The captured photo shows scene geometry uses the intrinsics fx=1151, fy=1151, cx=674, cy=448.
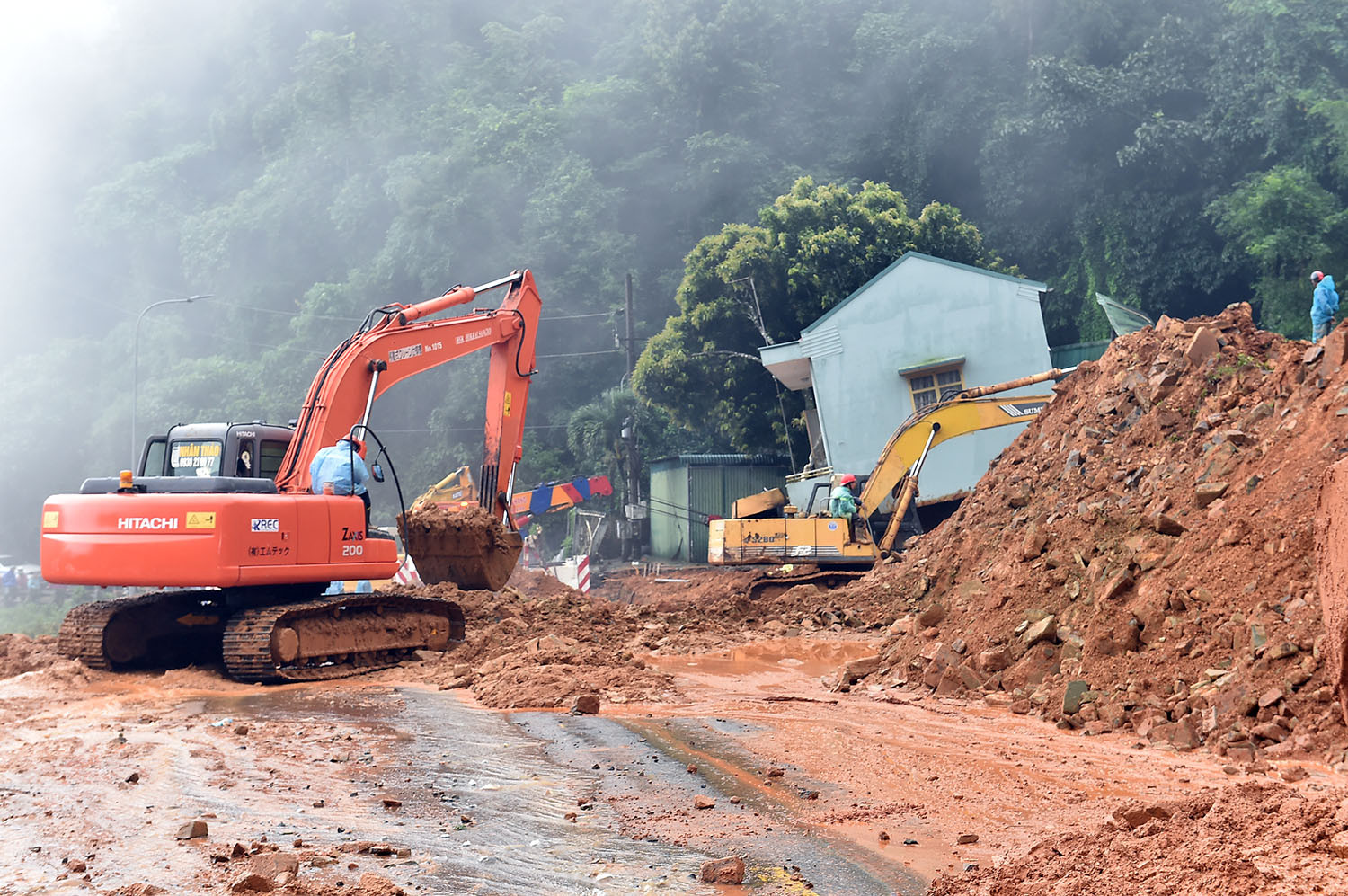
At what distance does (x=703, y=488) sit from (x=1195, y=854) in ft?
99.0

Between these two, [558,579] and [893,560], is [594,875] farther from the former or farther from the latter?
[558,579]

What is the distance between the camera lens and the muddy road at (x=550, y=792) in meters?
4.68

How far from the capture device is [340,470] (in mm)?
11250

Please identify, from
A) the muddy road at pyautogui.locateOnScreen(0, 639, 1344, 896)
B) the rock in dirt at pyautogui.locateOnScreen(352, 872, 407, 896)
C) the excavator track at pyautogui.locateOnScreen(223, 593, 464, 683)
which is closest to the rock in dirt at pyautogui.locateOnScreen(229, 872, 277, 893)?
the muddy road at pyautogui.locateOnScreen(0, 639, 1344, 896)

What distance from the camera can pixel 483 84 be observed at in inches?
2094

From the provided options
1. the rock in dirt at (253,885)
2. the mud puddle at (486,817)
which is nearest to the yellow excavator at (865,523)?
the mud puddle at (486,817)

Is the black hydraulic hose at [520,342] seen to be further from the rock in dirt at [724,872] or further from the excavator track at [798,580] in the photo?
the rock in dirt at [724,872]

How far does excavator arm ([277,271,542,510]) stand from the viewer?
11.7 m

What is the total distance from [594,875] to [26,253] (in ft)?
239

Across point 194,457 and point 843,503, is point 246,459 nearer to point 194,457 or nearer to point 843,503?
point 194,457

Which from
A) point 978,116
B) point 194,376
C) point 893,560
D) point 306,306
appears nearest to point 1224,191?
point 978,116

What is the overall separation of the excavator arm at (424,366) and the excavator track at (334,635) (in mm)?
1315

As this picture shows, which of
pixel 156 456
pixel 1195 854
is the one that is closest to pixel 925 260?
pixel 156 456

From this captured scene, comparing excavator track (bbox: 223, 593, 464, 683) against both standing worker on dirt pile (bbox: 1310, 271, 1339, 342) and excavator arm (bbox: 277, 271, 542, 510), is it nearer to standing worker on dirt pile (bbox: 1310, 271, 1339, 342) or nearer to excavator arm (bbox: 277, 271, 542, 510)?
excavator arm (bbox: 277, 271, 542, 510)
